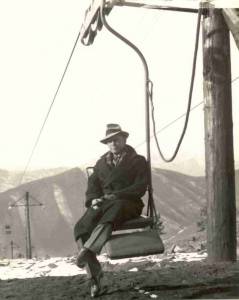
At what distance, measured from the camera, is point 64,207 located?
11312 centimetres

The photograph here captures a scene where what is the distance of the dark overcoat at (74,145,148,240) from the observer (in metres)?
4.70

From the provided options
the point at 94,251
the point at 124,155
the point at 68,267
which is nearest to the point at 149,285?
the point at 94,251

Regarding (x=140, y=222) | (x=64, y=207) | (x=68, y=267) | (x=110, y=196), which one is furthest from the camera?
(x=64, y=207)

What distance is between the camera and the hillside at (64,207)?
98125mm

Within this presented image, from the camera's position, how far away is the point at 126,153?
193 inches

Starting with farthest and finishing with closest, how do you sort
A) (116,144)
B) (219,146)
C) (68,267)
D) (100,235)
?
(68,267), (219,146), (116,144), (100,235)

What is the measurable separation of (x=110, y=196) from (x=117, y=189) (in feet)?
0.32

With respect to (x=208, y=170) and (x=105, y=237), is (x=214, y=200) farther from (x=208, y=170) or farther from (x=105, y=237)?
(x=105, y=237)

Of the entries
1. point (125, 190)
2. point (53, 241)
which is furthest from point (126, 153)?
point (53, 241)

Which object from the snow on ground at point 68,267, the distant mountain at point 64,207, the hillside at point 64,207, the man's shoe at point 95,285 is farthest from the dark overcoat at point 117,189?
the distant mountain at point 64,207

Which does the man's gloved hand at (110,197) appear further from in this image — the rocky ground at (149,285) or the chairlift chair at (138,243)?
the rocky ground at (149,285)

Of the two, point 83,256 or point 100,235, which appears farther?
point 83,256

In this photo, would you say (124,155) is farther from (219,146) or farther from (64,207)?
(64,207)

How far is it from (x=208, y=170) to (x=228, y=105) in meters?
0.76
